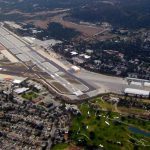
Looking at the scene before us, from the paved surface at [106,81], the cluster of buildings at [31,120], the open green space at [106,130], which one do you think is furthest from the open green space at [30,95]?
the paved surface at [106,81]

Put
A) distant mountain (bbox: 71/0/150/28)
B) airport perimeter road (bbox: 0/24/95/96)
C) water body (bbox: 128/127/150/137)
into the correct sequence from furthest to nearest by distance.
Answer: distant mountain (bbox: 71/0/150/28) → airport perimeter road (bbox: 0/24/95/96) → water body (bbox: 128/127/150/137)

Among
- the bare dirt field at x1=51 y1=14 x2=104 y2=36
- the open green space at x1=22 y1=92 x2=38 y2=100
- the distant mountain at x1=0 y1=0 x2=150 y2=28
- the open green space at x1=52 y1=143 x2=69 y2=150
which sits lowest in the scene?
the open green space at x1=52 y1=143 x2=69 y2=150

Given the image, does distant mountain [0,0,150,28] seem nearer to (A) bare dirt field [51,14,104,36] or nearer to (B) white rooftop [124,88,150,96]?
(A) bare dirt field [51,14,104,36]

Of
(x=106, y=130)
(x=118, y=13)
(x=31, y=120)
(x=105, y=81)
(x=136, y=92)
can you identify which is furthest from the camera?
(x=118, y=13)

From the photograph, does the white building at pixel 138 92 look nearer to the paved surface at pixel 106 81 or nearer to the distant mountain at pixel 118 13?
the paved surface at pixel 106 81

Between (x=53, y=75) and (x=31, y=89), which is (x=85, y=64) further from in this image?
(x=31, y=89)

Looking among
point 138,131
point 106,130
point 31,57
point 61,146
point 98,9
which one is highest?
point 98,9

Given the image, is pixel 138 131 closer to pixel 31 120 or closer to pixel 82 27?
pixel 31 120

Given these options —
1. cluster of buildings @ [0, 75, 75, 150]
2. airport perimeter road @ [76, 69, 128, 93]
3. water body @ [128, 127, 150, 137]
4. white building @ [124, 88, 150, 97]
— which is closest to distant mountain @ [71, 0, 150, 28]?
airport perimeter road @ [76, 69, 128, 93]

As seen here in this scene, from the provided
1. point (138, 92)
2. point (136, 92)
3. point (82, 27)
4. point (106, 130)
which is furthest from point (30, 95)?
point (82, 27)
